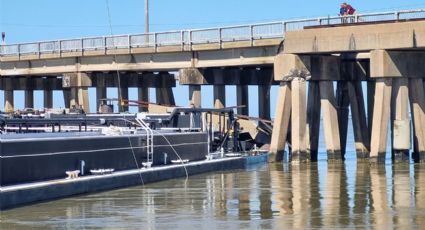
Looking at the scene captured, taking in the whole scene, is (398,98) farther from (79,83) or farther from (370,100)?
(79,83)

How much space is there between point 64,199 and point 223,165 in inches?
523

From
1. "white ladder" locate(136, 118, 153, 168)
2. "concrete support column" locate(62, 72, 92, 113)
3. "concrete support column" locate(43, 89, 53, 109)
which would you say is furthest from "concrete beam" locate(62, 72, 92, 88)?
"white ladder" locate(136, 118, 153, 168)

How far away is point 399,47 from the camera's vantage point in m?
39.6

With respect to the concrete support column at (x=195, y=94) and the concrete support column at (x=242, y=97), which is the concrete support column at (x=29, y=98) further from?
the concrete support column at (x=195, y=94)

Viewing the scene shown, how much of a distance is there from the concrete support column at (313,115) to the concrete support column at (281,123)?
5.35 ft

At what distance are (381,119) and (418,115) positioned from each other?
93.7 inches

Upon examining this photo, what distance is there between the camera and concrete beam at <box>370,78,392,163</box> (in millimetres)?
39875

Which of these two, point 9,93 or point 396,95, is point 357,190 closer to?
point 396,95

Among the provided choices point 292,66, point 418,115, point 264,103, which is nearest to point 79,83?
point 264,103

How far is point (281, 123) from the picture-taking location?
1718 inches

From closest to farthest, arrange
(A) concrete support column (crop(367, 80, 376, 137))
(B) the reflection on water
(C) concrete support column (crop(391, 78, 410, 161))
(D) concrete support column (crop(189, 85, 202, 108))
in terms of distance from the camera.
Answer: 1. (B) the reflection on water
2. (C) concrete support column (crop(391, 78, 410, 161))
3. (A) concrete support column (crop(367, 80, 376, 137))
4. (D) concrete support column (crop(189, 85, 202, 108))

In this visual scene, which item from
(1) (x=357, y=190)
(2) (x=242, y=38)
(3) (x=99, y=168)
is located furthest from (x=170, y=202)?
(2) (x=242, y=38)

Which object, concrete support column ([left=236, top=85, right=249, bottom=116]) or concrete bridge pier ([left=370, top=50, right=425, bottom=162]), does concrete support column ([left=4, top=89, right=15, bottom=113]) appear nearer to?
concrete support column ([left=236, top=85, right=249, bottom=116])

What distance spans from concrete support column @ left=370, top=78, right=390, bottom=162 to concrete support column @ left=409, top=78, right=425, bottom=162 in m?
1.78
